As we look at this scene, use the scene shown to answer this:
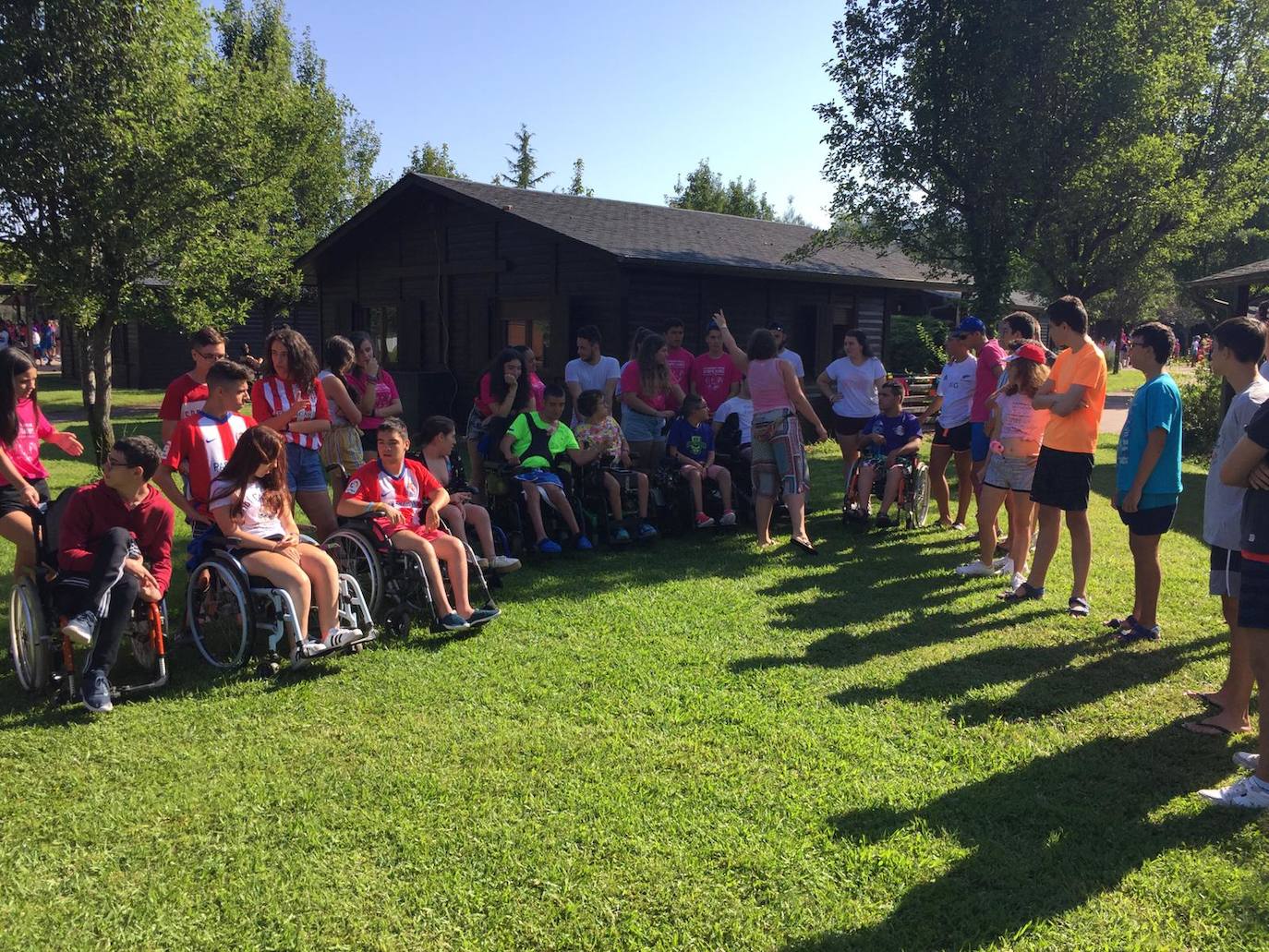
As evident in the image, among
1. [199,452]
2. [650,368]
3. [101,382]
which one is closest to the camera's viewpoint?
[199,452]

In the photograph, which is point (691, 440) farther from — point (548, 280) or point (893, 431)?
point (548, 280)

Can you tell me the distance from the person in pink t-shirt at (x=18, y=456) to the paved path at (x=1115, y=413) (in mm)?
15492

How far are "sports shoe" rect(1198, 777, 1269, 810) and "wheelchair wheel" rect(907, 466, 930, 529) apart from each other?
4.87 meters

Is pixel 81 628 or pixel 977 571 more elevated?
pixel 81 628

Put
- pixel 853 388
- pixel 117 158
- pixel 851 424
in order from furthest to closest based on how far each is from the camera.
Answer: pixel 117 158
pixel 851 424
pixel 853 388

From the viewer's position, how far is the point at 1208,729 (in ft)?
13.1

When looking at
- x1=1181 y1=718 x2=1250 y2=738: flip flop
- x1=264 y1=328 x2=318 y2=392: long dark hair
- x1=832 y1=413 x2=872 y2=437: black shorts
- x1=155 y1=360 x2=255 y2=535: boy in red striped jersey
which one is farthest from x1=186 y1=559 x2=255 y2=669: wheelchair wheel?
x1=832 y1=413 x2=872 y2=437: black shorts

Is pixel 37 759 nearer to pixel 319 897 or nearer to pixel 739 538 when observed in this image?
pixel 319 897

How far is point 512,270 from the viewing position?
14711 mm

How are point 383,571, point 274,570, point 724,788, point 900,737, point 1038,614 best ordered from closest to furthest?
point 724,788
point 900,737
point 274,570
point 383,571
point 1038,614

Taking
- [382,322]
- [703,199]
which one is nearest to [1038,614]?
[382,322]

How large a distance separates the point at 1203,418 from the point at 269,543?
49.9 feet

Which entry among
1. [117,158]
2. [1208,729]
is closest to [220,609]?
[1208,729]

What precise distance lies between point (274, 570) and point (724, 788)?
2508mm
